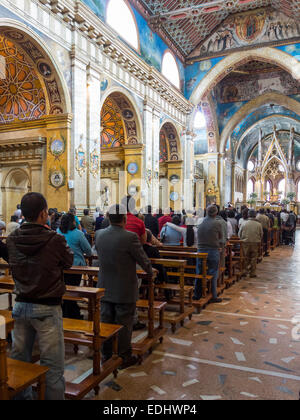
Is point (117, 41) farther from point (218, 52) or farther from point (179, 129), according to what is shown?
point (218, 52)

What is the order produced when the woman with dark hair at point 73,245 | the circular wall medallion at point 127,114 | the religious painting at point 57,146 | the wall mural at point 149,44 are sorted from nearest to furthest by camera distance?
the woman with dark hair at point 73,245 < the religious painting at point 57,146 < the circular wall medallion at point 127,114 < the wall mural at point 149,44

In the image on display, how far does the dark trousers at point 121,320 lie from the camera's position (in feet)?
11.1

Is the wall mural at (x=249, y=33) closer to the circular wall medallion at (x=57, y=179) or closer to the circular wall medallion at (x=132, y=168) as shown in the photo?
the circular wall medallion at (x=132, y=168)

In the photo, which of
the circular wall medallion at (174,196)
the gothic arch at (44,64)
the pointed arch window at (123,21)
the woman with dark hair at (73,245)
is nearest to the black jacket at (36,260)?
the woman with dark hair at (73,245)

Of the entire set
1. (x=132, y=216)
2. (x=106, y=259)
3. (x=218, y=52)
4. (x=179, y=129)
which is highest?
(x=218, y=52)

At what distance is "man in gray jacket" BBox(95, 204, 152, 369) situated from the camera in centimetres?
331

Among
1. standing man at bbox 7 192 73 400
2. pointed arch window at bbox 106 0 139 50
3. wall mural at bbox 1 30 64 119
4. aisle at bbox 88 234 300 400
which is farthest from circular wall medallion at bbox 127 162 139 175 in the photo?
standing man at bbox 7 192 73 400

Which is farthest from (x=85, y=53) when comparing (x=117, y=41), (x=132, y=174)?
(x=132, y=174)

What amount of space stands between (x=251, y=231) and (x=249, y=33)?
556 inches

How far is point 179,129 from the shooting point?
1839 cm

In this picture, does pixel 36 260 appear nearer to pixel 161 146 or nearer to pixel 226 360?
pixel 226 360

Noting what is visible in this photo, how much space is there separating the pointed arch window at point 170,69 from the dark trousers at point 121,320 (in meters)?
15.6

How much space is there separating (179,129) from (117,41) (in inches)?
291

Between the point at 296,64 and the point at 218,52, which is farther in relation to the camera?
the point at 218,52
